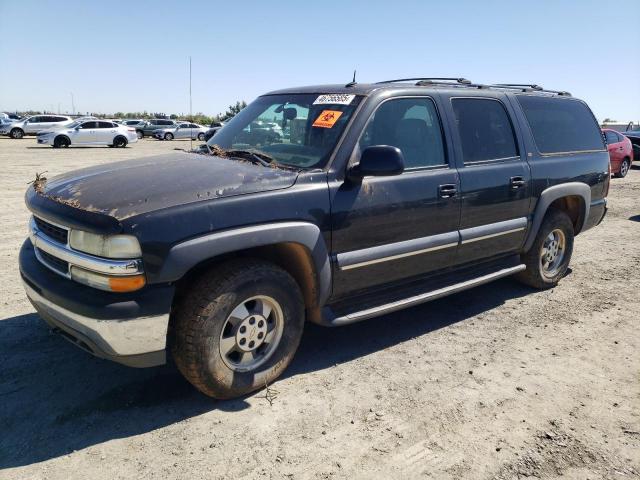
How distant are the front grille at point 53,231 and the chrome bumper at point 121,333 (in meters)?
0.39

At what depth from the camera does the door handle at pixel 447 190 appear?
3805mm

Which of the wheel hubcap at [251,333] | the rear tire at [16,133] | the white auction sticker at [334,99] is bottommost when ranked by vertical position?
the rear tire at [16,133]

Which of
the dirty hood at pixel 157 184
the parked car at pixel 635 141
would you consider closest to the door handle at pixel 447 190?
the dirty hood at pixel 157 184

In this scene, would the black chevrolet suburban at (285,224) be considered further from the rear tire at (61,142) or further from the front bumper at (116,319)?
the rear tire at (61,142)

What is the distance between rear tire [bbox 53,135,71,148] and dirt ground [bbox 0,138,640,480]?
23966 millimetres

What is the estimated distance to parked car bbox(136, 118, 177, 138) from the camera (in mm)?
39069

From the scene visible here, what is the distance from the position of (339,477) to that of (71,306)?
1.66m

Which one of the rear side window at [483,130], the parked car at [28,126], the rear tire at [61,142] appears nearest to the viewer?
the rear side window at [483,130]

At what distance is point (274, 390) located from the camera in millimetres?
3211

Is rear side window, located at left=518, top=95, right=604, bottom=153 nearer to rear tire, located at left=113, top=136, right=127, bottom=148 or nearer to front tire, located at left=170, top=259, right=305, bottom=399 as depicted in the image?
front tire, located at left=170, top=259, right=305, bottom=399

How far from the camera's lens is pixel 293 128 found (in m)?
3.75

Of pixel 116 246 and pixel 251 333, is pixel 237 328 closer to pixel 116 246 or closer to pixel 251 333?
pixel 251 333

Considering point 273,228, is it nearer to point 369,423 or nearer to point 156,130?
point 369,423

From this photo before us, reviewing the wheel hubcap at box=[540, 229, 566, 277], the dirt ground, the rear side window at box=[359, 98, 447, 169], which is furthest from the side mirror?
the wheel hubcap at box=[540, 229, 566, 277]
